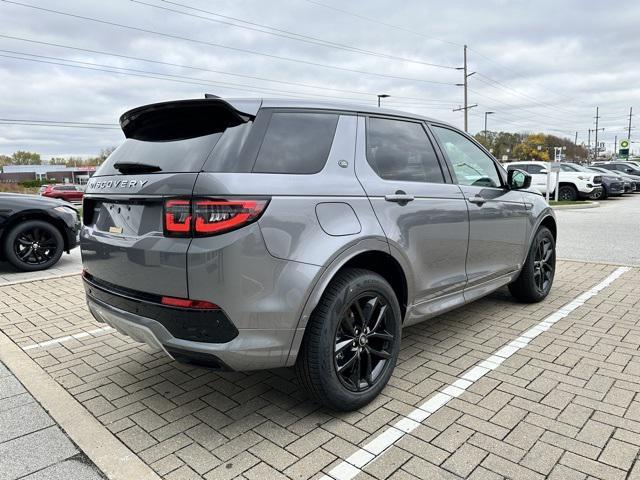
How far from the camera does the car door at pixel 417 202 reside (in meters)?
3.10

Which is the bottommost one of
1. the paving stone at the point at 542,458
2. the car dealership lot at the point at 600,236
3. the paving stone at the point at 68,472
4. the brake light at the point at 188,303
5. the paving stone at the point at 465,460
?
the car dealership lot at the point at 600,236

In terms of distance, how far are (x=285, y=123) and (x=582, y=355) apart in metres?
2.85

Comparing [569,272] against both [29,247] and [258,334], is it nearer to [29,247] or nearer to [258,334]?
[258,334]

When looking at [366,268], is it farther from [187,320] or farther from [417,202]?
[187,320]

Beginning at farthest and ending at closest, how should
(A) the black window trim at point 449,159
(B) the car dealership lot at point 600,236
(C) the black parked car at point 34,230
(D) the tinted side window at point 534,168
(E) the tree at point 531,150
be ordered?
1. (E) the tree at point 531,150
2. (D) the tinted side window at point 534,168
3. (B) the car dealership lot at point 600,236
4. (C) the black parked car at point 34,230
5. (A) the black window trim at point 449,159

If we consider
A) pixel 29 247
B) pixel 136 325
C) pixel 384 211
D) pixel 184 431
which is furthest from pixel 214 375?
pixel 29 247

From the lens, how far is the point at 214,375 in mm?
3531

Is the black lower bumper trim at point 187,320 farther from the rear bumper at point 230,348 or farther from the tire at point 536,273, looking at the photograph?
the tire at point 536,273

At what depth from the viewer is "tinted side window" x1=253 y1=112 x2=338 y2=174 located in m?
2.62

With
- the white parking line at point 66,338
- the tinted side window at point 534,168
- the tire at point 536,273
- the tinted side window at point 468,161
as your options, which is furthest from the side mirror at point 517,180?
the tinted side window at point 534,168

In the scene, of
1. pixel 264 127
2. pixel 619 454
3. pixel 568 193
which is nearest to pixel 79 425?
pixel 264 127

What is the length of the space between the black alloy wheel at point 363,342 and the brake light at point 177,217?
101cm

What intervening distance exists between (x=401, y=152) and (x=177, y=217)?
1671mm

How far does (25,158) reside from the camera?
103 meters
